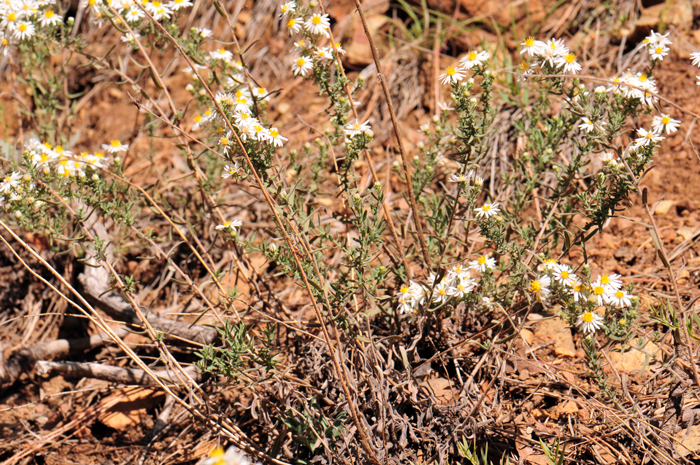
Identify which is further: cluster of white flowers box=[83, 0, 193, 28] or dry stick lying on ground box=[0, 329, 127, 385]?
dry stick lying on ground box=[0, 329, 127, 385]

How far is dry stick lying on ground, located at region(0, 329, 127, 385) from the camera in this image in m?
3.01

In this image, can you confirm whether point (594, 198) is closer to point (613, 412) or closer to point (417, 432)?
point (613, 412)

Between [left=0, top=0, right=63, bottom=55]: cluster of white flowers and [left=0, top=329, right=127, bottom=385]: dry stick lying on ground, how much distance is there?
1.60 m

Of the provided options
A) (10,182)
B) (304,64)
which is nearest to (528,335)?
(304,64)

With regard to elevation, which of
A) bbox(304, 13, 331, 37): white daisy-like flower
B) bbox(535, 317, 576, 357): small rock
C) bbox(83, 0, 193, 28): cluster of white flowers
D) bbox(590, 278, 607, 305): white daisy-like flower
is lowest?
bbox(535, 317, 576, 357): small rock

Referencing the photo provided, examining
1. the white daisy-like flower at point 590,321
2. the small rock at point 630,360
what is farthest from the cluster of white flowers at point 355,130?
the small rock at point 630,360

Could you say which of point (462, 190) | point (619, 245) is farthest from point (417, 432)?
point (619, 245)

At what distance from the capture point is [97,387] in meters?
2.91

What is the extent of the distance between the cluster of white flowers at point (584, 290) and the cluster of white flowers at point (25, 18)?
102 inches

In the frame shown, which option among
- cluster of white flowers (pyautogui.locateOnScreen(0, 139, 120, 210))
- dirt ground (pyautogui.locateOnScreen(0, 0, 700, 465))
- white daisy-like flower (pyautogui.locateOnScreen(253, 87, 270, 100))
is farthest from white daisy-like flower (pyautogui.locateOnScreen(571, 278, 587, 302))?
cluster of white flowers (pyautogui.locateOnScreen(0, 139, 120, 210))

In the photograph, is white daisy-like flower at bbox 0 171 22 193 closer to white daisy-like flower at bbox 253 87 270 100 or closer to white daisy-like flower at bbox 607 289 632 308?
Result: white daisy-like flower at bbox 253 87 270 100

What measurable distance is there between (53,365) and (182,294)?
783 mm

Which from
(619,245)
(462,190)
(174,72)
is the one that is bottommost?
(619,245)

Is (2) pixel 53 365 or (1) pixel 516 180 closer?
(2) pixel 53 365
